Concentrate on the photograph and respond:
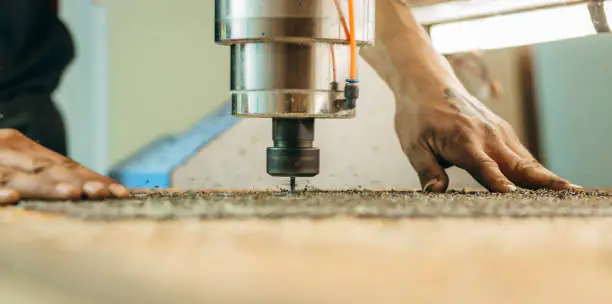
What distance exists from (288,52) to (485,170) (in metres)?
0.41

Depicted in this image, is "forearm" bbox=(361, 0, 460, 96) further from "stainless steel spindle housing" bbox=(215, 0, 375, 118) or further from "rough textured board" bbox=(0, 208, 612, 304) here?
"rough textured board" bbox=(0, 208, 612, 304)

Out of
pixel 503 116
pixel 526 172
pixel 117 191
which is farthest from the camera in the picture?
pixel 503 116

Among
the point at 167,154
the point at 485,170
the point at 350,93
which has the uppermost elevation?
the point at 350,93

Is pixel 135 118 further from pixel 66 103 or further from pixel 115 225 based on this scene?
pixel 115 225

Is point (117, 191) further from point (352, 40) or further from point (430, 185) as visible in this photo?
point (430, 185)

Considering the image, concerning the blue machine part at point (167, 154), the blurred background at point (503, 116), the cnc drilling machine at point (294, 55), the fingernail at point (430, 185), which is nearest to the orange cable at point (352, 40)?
the cnc drilling machine at point (294, 55)

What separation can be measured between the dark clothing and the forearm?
66cm

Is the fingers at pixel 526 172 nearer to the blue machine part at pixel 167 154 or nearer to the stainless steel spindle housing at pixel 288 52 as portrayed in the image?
the stainless steel spindle housing at pixel 288 52

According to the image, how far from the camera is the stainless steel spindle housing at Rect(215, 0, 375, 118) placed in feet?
2.60

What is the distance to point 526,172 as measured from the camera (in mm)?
1072

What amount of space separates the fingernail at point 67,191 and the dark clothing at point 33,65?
0.64m

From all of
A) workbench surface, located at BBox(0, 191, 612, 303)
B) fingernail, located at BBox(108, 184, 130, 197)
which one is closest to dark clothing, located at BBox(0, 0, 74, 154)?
fingernail, located at BBox(108, 184, 130, 197)

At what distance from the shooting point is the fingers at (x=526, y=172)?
1.03 meters

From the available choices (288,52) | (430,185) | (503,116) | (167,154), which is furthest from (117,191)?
(167,154)
